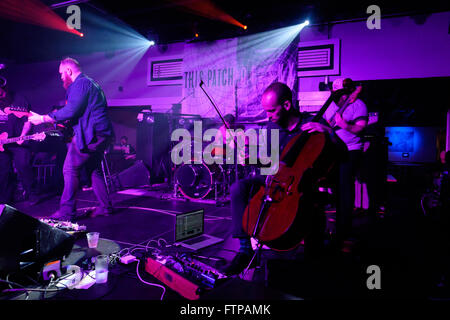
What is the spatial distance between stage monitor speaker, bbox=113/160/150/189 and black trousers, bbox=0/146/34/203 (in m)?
1.76

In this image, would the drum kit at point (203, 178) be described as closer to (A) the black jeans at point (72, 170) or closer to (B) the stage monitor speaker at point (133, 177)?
(B) the stage monitor speaker at point (133, 177)

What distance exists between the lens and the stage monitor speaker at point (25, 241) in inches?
67.5

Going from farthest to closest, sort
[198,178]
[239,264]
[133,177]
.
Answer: [133,177] → [198,178] → [239,264]

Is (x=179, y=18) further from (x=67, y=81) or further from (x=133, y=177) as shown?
(x=67, y=81)

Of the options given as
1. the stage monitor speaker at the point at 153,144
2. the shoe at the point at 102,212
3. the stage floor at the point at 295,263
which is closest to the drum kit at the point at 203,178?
the stage floor at the point at 295,263

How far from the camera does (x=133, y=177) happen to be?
21.8ft

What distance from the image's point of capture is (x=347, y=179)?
9.09 ft

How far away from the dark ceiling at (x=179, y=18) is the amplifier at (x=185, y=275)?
5431 mm

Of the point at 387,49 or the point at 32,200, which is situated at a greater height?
the point at 387,49

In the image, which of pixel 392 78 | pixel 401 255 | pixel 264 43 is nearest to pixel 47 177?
pixel 264 43

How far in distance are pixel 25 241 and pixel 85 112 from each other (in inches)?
78.9

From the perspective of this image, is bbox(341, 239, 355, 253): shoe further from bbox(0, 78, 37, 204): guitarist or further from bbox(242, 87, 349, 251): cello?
bbox(0, 78, 37, 204): guitarist

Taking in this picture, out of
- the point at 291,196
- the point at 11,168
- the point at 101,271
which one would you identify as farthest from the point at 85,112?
the point at 291,196
